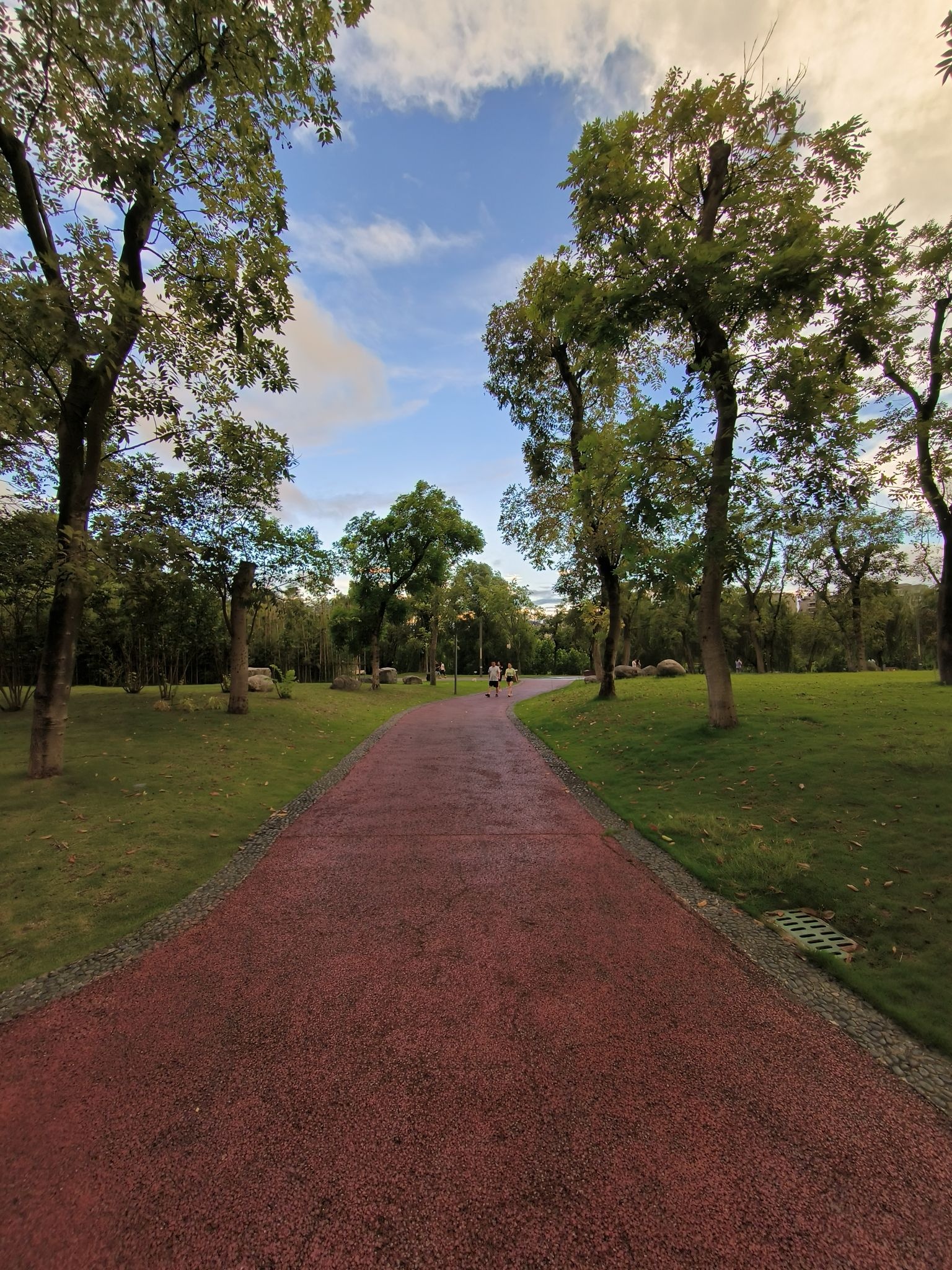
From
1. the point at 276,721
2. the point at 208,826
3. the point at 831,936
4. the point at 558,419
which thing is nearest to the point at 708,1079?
the point at 831,936

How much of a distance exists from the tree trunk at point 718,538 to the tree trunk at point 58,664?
9.21 meters

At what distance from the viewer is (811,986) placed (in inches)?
124

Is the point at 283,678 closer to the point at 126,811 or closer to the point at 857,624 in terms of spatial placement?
the point at 126,811

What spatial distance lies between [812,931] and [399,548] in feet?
72.1

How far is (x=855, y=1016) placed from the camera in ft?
9.46

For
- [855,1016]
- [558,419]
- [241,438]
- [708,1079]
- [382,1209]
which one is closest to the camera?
[382,1209]

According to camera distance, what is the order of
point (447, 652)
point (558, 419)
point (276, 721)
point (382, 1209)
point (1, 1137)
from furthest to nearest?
1. point (447, 652)
2. point (558, 419)
3. point (276, 721)
4. point (1, 1137)
5. point (382, 1209)

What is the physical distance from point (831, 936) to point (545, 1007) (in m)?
2.28

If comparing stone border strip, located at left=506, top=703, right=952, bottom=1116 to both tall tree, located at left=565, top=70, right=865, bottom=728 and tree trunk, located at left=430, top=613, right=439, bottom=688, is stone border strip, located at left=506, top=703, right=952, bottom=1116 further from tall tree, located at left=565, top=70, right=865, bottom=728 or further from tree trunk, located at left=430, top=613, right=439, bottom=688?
tree trunk, located at left=430, top=613, right=439, bottom=688

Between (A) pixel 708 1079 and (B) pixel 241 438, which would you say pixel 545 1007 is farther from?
(B) pixel 241 438

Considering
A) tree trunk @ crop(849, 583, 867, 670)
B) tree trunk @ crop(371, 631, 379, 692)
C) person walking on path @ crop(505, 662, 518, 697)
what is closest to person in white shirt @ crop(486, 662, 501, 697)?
person walking on path @ crop(505, 662, 518, 697)

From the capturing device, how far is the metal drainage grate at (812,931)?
11.6 ft

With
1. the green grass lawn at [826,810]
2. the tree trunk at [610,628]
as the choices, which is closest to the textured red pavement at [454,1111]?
the green grass lawn at [826,810]

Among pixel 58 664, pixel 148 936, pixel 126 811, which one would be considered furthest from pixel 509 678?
pixel 148 936
